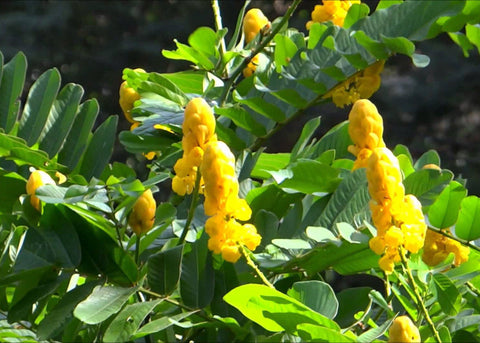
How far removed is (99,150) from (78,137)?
0.10 feet

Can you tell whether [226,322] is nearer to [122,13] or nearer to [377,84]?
[377,84]

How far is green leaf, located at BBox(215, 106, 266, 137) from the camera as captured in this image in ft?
2.53

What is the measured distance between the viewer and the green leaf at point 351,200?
68cm

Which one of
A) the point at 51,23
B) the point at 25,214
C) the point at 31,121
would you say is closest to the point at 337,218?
the point at 25,214

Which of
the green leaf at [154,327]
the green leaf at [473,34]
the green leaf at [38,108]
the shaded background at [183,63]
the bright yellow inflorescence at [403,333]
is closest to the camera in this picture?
the bright yellow inflorescence at [403,333]

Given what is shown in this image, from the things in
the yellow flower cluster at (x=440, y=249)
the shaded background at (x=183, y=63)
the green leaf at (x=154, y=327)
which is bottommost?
the shaded background at (x=183, y=63)

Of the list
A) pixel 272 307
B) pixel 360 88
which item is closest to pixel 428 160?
pixel 360 88

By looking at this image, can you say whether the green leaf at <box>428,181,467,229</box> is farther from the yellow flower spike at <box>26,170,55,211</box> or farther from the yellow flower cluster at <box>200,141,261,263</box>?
the yellow flower spike at <box>26,170,55,211</box>

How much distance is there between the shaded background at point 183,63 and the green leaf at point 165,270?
16.4ft

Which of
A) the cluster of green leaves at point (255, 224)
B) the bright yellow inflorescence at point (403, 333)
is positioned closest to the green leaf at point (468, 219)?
the cluster of green leaves at point (255, 224)

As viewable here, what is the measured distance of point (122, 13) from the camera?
6.94 metres

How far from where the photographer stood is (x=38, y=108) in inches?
34.5

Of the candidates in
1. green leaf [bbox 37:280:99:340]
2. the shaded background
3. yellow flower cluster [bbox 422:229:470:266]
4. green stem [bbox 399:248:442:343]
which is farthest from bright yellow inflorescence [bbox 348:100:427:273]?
the shaded background

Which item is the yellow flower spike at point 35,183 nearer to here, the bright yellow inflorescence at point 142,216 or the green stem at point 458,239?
the bright yellow inflorescence at point 142,216
